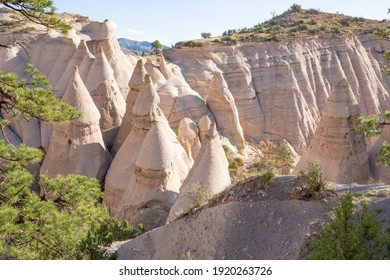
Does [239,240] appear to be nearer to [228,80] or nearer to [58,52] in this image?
[58,52]

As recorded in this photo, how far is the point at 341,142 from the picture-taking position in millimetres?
13469

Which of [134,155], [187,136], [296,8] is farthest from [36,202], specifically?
[296,8]

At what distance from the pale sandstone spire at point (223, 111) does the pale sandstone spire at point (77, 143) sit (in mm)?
9307

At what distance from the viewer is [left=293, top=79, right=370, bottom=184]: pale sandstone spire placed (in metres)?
13.3

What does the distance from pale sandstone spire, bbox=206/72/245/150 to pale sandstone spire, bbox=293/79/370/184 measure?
854cm

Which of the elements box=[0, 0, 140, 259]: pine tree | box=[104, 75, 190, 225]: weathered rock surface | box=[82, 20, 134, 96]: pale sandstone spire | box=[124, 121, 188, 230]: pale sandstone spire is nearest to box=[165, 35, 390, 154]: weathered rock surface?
box=[82, 20, 134, 96]: pale sandstone spire

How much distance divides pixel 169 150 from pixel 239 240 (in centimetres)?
586

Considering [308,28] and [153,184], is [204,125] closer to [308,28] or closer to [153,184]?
[153,184]

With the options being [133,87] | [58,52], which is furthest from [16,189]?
[58,52]

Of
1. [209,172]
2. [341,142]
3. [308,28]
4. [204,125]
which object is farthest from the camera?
[308,28]

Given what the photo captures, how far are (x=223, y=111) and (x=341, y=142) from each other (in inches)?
372

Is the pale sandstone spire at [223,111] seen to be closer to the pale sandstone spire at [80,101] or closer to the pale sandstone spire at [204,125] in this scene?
the pale sandstone spire at [204,125]

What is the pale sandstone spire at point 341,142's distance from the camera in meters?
13.3

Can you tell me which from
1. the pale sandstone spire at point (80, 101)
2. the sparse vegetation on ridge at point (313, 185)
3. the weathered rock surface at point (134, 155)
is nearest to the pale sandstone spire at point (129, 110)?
the pale sandstone spire at point (80, 101)
